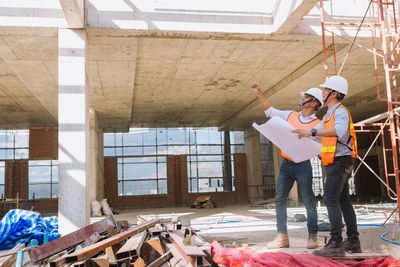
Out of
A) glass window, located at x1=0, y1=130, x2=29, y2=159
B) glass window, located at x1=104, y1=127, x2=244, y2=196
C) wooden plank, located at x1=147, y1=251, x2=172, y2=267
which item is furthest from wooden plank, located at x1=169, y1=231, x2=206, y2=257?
glass window, located at x1=0, y1=130, x2=29, y2=159

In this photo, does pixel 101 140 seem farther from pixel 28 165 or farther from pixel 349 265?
pixel 349 265

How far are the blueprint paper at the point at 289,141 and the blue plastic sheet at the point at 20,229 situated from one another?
5.11 m

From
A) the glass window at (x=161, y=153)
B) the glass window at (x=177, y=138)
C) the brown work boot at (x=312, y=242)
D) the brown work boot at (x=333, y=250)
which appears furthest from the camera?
the glass window at (x=177, y=138)

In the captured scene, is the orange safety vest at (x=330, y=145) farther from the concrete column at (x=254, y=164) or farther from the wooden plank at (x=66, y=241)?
the concrete column at (x=254, y=164)

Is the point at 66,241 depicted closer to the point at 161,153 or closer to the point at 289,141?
the point at 289,141

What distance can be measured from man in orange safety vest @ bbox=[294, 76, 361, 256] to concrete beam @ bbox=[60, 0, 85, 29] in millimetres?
5057

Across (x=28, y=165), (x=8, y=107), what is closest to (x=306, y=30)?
(x=8, y=107)

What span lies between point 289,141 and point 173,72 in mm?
8719

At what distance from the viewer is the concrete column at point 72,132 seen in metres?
7.78

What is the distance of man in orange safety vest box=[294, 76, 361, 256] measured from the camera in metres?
4.31

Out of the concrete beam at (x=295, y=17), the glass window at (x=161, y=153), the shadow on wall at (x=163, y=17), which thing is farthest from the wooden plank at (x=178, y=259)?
the glass window at (x=161, y=153)

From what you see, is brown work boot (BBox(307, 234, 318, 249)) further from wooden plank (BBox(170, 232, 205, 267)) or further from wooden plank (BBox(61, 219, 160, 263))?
wooden plank (BBox(61, 219, 160, 263))

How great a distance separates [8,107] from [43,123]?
4.23 m

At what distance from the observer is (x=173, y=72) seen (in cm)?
1283
